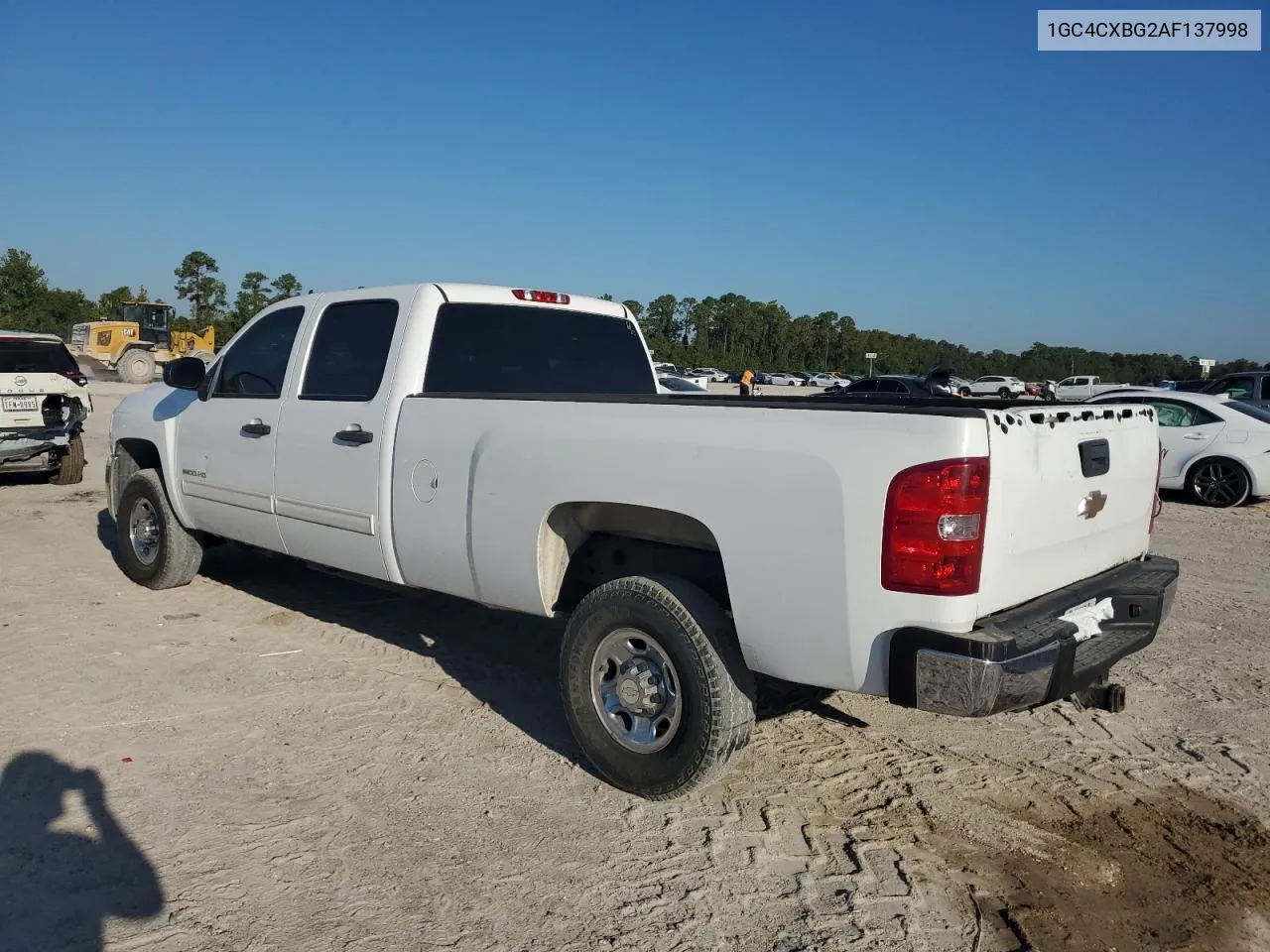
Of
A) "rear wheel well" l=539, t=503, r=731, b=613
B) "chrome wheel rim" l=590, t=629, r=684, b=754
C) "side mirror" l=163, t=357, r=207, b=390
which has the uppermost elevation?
"side mirror" l=163, t=357, r=207, b=390

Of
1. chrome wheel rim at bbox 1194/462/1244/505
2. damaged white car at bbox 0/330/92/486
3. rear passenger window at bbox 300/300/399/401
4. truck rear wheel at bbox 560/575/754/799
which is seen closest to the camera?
truck rear wheel at bbox 560/575/754/799

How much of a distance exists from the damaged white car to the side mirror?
612cm

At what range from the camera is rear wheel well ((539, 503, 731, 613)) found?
3891 millimetres

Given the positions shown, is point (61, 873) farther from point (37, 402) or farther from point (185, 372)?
point (37, 402)

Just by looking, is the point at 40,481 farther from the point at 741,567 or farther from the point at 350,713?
the point at 741,567

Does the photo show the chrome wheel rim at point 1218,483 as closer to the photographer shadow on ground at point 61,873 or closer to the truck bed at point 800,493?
the truck bed at point 800,493

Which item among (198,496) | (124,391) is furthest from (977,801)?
(124,391)

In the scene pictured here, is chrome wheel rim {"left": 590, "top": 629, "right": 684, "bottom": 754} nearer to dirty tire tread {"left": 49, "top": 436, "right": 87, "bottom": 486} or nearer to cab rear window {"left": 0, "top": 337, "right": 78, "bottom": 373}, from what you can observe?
cab rear window {"left": 0, "top": 337, "right": 78, "bottom": 373}

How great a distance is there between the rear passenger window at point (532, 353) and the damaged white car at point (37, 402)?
812 centimetres

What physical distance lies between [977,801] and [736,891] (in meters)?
1.25

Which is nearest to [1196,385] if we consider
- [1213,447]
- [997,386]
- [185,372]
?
[1213,447]

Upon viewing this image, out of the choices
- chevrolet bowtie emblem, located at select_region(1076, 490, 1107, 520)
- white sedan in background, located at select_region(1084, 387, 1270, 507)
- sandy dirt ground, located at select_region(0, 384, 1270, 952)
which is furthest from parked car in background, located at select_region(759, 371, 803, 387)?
chevrolet bowtie emblem, located at select_region(1076, 490, 1107, 520)

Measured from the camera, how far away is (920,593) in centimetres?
304

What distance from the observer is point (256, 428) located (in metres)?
5.67
